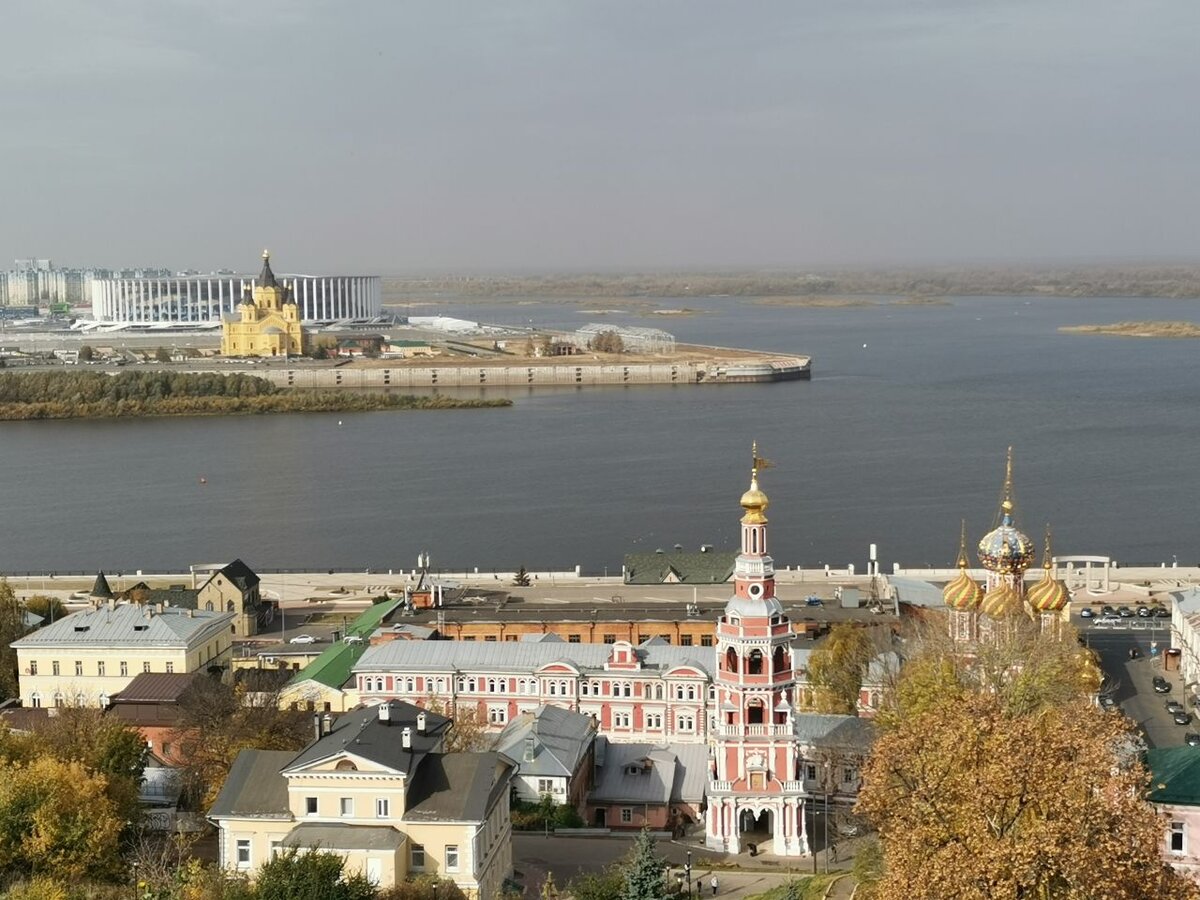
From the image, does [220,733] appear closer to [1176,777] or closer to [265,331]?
[1176,777]

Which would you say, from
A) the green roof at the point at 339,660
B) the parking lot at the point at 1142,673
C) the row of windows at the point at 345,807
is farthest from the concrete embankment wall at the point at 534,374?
the row of windows at the point at 345,807

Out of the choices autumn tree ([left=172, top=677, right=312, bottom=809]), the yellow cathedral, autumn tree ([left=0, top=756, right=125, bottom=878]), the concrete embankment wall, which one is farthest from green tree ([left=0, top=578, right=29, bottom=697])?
the yellow cathedral

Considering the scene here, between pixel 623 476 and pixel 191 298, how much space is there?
180 ft

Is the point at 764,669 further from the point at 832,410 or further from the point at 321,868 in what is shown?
the point at 832,410

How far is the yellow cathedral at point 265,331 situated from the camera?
55.8 m

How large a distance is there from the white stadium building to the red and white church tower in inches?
2689

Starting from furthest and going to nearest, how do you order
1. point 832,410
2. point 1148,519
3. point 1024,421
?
1. point 832,410
2. point 1024,421
3. point 1148,519

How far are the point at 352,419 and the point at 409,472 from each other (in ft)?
39.5

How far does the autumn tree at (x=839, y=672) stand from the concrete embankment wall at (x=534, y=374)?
37.4 meters

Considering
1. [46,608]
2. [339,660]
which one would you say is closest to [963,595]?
[339,660]

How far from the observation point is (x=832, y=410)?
134 feet

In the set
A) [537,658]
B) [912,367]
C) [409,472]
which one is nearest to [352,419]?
[409,472]

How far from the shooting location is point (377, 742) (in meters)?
9.40

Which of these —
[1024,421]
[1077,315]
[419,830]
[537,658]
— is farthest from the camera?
[1077,315]
